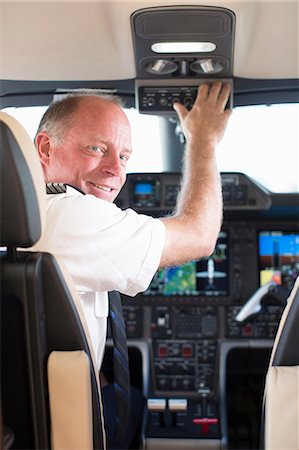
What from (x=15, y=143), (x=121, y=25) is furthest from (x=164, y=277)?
(x=15, y=143)

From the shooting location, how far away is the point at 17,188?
1116 millimetres

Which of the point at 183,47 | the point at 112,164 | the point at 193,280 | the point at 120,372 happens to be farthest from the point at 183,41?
the point at 193,280

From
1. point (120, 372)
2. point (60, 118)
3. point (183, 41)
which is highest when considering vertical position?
point (183, 41)

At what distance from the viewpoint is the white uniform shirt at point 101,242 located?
4.48 feet

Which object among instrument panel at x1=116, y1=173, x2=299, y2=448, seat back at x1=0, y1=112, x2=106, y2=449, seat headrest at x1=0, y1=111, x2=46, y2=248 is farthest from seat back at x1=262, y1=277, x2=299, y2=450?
instrument panel at x1=116, y1=173, x2=299, y2=448

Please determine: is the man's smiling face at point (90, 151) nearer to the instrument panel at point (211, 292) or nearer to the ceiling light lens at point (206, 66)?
the ceiling light lens at point (206, 66)

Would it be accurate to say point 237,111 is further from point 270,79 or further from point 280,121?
point 270,79

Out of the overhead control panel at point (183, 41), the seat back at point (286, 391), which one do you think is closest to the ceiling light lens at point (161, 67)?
the overhead control panel at point (183, 41)

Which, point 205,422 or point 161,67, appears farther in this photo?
point 205,422

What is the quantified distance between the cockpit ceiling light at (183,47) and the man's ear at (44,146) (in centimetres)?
45

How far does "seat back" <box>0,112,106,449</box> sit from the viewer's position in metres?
1.14

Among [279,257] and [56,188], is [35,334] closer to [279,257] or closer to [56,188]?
[56,188]

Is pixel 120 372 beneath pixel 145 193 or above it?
beneath

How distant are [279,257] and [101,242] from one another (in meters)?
1.69
